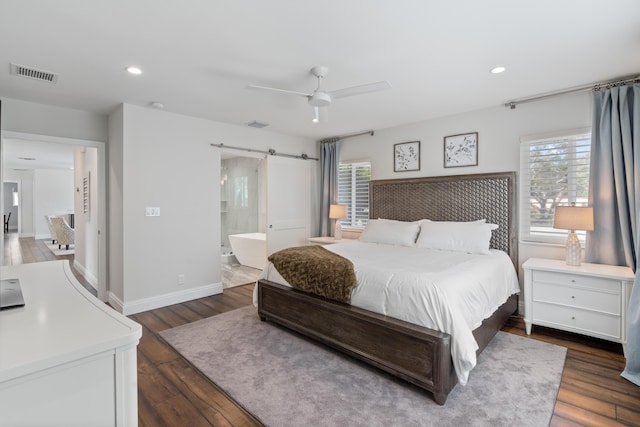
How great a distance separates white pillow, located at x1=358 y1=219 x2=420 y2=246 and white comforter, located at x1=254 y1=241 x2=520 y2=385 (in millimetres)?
596

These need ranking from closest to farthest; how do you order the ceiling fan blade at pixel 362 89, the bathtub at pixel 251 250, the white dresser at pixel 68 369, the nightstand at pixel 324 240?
the white dresser at pixel 68 369
the ceiling fan blade at pixel 362 89
the nightstand at pixel 324 240
the bathtub at pixel 251 250

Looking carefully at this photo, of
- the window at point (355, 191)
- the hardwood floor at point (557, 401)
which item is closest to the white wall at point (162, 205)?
the hardwood floor at point (557, 401)

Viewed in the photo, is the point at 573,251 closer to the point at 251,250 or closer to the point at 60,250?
the point at 251,250

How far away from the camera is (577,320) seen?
2.87m

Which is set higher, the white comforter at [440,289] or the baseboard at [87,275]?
the white comforter at [440,289]

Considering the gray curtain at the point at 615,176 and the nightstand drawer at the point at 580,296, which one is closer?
the nightstand drawer at the point at 580,296

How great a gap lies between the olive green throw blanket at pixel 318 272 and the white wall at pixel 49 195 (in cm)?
1080

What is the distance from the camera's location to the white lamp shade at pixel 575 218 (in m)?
2.93

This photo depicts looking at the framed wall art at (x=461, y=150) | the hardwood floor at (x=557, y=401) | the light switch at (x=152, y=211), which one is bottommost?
the hardwood floor at (x=557, y=401)

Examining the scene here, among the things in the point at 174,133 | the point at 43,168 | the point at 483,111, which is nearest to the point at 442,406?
the point at 483,111

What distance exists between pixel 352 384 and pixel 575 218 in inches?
100

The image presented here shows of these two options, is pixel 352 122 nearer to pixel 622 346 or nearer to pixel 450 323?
pixel 450 323

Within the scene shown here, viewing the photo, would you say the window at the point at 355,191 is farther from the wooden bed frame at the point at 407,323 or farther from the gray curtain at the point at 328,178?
the wooden bed frame at the point at 407,323

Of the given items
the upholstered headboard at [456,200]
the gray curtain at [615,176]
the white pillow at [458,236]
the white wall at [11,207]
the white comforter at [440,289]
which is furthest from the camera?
the white wall at [11,207]
